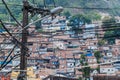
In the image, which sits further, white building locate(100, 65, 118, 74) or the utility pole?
white building locate(100, 65, 118, 74)

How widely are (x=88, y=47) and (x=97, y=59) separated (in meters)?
8.99

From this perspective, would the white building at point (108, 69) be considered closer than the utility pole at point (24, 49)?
No

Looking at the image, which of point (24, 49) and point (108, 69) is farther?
point (108, 69)

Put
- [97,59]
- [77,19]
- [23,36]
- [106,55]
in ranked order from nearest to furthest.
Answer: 1. [23,36]
2. [97,59]
3. [106,55]
4. [77,19]

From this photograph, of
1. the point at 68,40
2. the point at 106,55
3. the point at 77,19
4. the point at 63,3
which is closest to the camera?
the point at 106,55

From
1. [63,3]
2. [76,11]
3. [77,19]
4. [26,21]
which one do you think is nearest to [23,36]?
[26,21]

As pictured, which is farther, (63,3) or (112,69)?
(63,3)

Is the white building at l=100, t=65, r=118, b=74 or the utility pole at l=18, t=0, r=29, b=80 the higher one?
the utility pole at l=18, t=0, r=29, b=80

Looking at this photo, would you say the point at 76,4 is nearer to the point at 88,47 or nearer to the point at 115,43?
the point at 115,43

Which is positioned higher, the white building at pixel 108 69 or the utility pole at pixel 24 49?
the utility pole at pixel 24 49

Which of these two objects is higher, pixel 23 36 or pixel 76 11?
pixel 76 11

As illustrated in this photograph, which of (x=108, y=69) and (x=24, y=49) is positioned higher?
(x=24, y=49)

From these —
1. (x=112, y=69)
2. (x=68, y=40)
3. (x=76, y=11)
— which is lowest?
(x=112, y=69)

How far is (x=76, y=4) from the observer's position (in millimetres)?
86250
